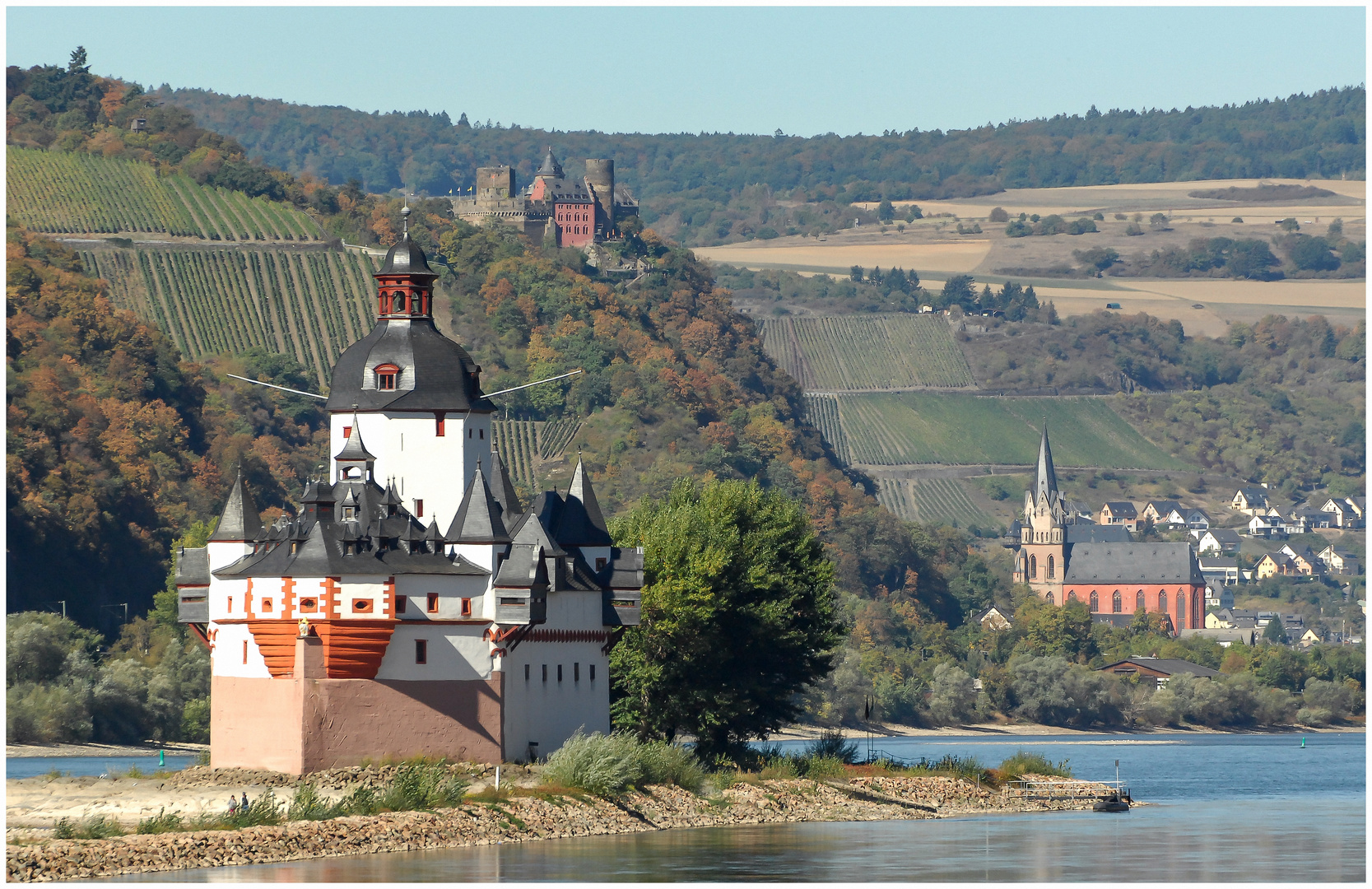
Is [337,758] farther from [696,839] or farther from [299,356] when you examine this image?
[299,356]

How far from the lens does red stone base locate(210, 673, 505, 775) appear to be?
203 feet

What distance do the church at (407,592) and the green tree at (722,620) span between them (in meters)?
2.34

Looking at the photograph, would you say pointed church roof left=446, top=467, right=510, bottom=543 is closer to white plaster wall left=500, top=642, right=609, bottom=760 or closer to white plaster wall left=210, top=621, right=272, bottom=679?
white plaster wall left=500, top=642, right=609, bottom=760

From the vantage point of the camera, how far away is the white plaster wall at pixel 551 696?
6506 centimetres

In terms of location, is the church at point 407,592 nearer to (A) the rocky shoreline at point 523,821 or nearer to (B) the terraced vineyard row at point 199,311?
(A) the rocky shoreline at point 523,821

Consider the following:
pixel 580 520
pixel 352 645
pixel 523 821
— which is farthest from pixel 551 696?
pixel 352 645

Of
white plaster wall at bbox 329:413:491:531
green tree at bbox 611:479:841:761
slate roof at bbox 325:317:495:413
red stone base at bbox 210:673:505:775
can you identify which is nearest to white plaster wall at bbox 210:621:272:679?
red stone base at bbox 210:673:505:775

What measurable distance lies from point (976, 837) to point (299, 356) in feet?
448

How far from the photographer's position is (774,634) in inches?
2906

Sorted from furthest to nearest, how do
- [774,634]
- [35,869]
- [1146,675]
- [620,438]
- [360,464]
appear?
1. [620,438]
2. [1146,675]
3. [774,634]
4. [360,464]
5. [35,869]

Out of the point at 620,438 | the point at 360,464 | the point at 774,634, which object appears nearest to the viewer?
the point at 360,464

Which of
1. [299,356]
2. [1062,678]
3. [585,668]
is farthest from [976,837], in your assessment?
[299,356]

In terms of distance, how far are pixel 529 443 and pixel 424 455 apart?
120 m

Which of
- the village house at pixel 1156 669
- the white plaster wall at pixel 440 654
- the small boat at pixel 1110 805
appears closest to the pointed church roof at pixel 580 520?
the white plaster wall at pixel 440 654
